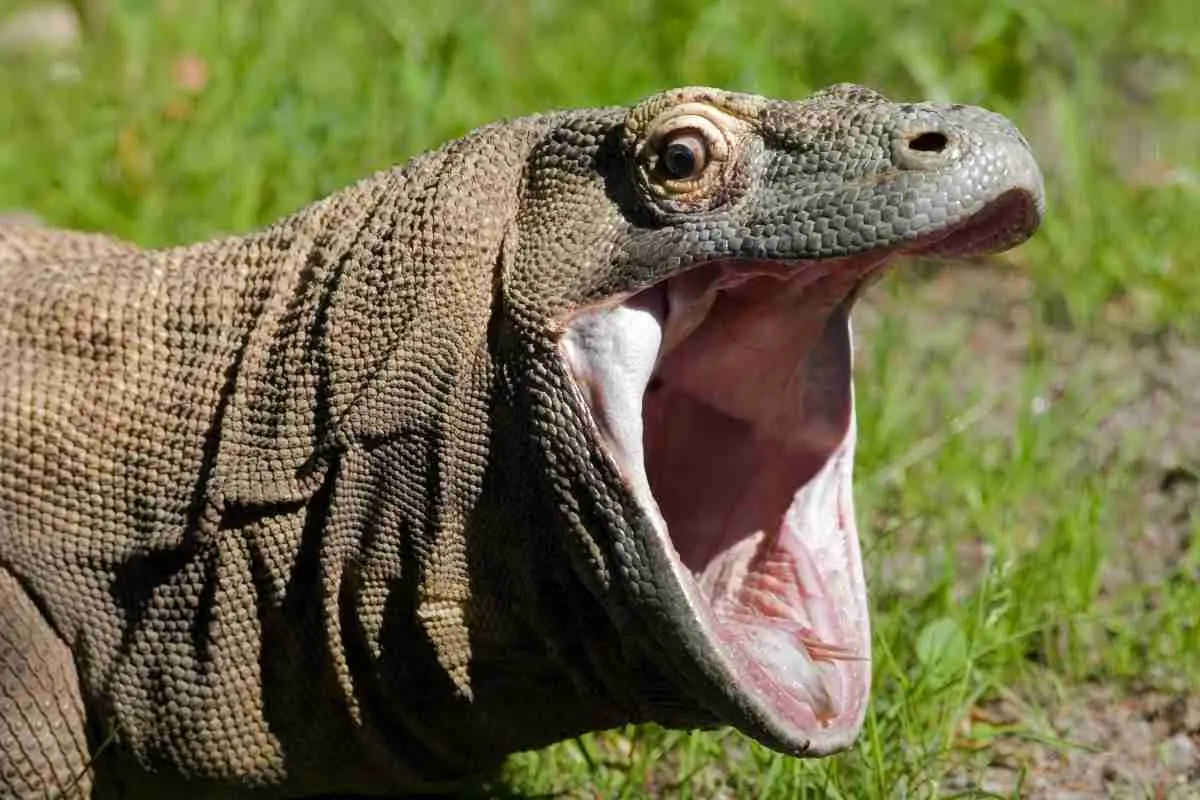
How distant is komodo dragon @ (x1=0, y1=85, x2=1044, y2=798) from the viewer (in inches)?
131

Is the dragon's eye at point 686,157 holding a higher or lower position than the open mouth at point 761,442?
higher

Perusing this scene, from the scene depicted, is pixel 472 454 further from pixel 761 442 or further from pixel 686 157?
pixel 761 442

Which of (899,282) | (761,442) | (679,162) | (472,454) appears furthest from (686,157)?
(899,282)

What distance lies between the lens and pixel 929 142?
3.29 m

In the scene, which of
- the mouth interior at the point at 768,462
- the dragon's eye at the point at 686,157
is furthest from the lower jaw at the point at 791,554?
the dragon's eye at the point at 686,157

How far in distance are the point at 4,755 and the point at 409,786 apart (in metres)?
0.71

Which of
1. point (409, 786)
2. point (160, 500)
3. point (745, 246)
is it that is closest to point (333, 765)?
point (409, 786)

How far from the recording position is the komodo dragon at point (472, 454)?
3.32 meters

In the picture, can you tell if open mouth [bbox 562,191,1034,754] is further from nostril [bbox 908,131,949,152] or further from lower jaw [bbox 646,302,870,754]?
nostril [bbox 908,131,949,152]

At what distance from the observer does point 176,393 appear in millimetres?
3719

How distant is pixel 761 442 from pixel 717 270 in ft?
1.69

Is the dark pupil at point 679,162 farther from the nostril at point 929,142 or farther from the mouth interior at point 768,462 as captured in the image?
the nostril at point 929,142

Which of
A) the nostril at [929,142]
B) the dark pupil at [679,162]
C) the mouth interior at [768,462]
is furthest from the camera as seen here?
the mouth interior at [768,462]

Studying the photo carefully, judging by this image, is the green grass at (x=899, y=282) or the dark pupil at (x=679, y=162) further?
the green grass at (x=899, y=282)
